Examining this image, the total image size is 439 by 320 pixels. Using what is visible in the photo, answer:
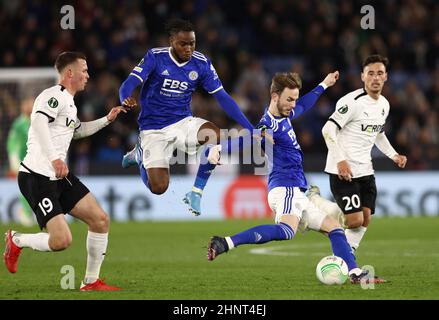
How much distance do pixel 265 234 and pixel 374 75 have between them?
2.49 meters

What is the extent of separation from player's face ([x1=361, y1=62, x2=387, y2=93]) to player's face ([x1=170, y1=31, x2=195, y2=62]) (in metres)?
1.84

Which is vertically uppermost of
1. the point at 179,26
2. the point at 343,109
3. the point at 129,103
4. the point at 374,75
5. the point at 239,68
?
the point at 239,68

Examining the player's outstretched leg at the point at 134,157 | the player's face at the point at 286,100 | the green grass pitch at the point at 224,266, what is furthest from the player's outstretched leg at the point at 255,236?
the player's outstretched leg at the point at 134,157

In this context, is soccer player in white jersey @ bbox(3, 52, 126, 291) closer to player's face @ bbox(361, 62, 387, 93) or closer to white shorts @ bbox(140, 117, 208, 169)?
white shorts @ bbox(140, 117, 208, 169)

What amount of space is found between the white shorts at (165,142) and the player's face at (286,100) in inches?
68.8

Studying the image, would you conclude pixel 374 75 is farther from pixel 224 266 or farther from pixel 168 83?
pixel 224 266

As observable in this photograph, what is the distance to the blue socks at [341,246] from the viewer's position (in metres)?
8.87

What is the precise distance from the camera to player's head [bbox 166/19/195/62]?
9812 millimetres

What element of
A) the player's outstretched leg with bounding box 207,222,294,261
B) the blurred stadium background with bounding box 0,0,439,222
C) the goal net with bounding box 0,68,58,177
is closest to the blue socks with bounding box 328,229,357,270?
the player's outstretched leg with bounding box 207,222,294,261

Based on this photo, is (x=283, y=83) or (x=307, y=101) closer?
(x=283, y=83)

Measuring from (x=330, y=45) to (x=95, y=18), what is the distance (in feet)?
16.8

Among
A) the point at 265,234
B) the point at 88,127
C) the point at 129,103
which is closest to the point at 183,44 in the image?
the point at 129,103

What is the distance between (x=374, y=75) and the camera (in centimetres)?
998
